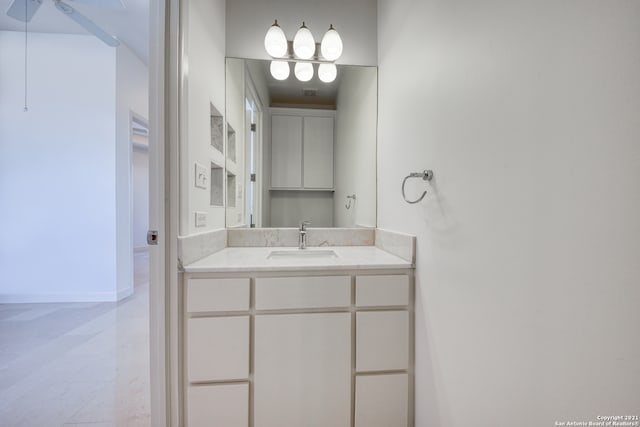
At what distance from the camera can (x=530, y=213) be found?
625mm

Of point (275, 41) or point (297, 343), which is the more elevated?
point (275, 41)

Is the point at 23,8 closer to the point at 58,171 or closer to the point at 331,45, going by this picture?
the point at 58,171

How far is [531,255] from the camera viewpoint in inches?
24.5

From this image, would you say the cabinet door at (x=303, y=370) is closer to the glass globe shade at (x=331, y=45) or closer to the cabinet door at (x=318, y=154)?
the cabinet door at (x=318, y=154)

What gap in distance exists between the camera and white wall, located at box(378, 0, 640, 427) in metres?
0.46

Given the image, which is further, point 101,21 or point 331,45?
point 101,21

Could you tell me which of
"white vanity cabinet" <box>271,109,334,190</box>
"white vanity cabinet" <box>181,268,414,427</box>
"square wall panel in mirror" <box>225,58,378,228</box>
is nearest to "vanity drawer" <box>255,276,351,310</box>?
"white vanity cabinet" <box>181,268,414,427</box>

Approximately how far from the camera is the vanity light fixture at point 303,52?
161cm

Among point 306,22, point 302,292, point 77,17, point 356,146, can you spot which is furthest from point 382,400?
point 77,17

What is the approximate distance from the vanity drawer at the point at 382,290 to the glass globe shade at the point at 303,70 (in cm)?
141

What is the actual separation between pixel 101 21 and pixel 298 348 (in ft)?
11.4

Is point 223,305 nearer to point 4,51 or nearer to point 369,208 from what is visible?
point 369,208

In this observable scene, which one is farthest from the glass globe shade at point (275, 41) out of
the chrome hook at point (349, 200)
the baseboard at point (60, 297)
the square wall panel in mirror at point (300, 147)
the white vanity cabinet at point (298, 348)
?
the baseboard at point (60, 297)

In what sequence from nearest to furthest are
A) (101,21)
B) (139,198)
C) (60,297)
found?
(101,21) < (60,297) < (139,198)
